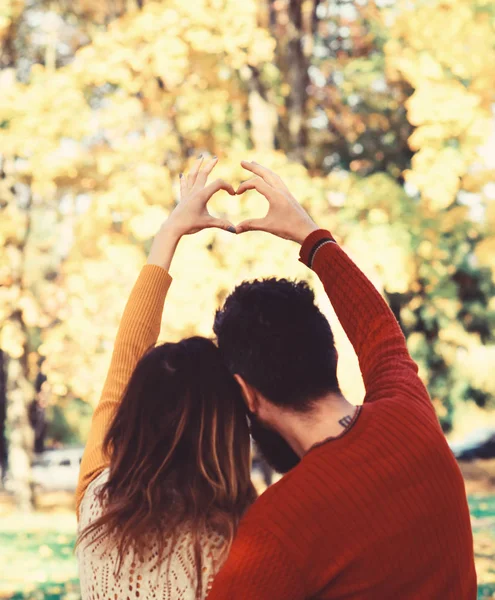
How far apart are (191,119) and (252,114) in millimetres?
908

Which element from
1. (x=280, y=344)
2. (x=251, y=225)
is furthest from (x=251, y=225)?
(x=280, y=344)

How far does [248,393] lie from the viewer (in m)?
1.55

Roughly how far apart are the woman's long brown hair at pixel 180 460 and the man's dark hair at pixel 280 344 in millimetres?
60

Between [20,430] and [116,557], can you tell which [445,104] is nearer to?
[116,557]

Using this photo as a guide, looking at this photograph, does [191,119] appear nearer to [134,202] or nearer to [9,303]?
[134,202]

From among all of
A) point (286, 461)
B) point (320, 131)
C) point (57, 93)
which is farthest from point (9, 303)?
point (286, 461)

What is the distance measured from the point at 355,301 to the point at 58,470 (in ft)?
Answer: 85.9

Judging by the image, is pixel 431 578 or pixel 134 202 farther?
pixel 134 202

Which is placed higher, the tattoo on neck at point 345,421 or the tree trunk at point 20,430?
the tattoo on neck at point 345,421

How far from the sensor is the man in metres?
1.39

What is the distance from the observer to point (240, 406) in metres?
1.57

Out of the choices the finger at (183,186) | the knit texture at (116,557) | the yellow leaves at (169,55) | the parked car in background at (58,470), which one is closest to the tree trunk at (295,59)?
the yellow leaves at (169,55)

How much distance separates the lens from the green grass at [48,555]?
8367 millimetres

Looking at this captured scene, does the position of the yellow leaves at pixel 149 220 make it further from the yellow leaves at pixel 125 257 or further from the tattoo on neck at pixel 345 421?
the tattoo on neck at pixel 345 421
